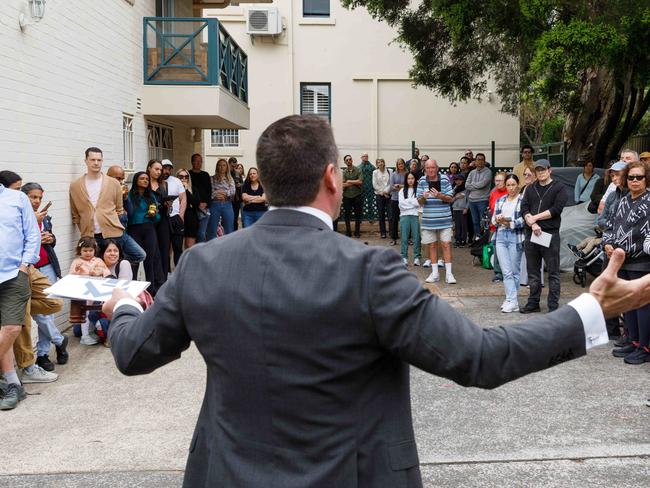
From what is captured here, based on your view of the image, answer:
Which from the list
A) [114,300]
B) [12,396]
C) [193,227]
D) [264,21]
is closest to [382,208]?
[193,227]

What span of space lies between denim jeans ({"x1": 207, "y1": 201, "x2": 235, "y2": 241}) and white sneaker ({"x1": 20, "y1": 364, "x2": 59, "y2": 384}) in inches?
279

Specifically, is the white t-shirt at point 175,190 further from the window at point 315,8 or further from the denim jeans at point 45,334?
the window at point 315,8

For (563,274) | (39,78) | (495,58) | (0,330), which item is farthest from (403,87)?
(0,330)

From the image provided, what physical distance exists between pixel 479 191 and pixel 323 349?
590 inches

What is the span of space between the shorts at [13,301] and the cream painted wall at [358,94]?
18.8 meters

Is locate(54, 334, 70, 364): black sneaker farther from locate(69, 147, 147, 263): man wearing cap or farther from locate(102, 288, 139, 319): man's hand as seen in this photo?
locate(102, 288, 139, 319): man's hand

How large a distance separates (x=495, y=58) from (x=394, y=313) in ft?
59.9

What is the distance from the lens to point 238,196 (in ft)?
50.9

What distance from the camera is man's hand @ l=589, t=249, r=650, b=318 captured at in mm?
2002

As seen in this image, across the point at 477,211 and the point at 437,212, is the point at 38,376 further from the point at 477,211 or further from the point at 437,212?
the point at 477,211

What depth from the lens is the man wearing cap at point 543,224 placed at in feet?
32.4

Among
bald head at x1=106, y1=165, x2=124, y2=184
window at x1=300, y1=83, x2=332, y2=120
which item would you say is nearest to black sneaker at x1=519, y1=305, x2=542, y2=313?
bald head at x1=106, y1=165, x2=124, y2=184

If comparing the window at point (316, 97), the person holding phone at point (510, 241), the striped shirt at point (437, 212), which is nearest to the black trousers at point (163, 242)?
the striped shirt at point (437, 212)

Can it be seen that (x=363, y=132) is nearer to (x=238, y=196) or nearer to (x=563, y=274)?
(x=238, y=196)
